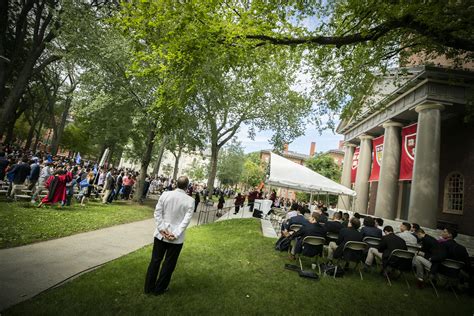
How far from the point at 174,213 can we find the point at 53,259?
3337 mm

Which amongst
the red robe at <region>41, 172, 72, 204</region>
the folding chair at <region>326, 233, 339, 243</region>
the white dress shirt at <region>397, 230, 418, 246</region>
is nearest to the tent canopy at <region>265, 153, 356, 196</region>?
the folding chair at <region>326, 233, 339, 243</region>

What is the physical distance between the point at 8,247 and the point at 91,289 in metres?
3.11

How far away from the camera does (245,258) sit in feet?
23.9

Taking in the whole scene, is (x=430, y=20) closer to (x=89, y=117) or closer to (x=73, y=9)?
(x=73, y=9)

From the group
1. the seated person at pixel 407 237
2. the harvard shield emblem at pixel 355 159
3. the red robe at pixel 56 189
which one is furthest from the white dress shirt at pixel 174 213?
the harvard shield emblem at pixel 355 159

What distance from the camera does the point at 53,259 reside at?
5.45 metres

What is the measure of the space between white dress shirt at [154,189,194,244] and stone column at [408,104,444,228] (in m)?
13.1

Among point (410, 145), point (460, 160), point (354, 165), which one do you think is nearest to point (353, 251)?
point (410, 145)

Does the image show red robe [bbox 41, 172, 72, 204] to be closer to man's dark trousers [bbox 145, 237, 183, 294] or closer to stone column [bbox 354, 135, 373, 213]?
man's dark trousers [bbox 145, 237, 183, 294]

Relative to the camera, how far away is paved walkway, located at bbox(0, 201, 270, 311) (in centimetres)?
401

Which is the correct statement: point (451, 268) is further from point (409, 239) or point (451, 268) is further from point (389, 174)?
point (389, 174)

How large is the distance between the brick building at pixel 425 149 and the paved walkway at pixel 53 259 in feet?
36.2

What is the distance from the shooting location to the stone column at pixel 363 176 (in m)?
21.5

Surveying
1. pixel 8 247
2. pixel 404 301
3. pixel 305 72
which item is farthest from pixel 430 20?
pixel 8 247
